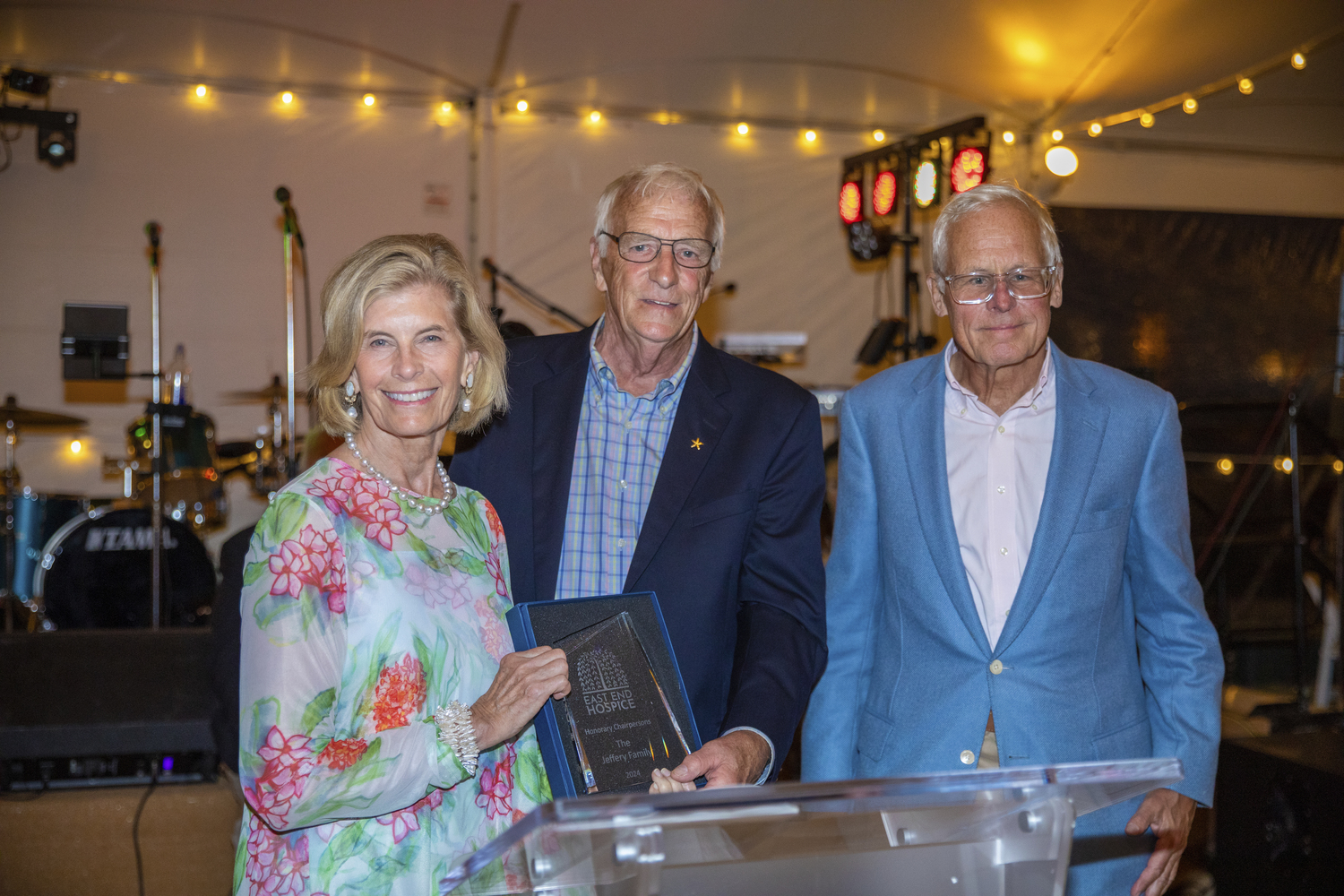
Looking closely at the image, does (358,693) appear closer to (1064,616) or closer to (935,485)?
(935,485)

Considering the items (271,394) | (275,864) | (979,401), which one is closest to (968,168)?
(271,394)

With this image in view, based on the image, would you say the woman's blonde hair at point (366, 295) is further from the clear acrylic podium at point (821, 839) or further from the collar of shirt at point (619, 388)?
the clear acrylic podium at point (821, 839)

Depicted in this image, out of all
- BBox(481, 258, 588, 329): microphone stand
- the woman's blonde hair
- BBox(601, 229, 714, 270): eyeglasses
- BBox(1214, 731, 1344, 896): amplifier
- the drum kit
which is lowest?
BBox(1214, 731, 1344, 896): amplifier

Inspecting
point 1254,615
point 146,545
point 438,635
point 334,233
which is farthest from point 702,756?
point 334,233

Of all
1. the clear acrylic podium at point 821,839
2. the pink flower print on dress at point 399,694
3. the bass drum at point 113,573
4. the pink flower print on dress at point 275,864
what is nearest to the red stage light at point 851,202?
the bass drum at point 113,573

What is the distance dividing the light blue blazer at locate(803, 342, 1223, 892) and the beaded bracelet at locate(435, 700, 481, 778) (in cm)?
90

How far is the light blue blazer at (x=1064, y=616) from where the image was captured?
2.09 m

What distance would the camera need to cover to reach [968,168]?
22.6ft

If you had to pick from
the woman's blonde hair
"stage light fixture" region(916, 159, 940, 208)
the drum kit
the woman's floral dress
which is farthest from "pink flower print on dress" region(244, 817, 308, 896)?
"stage light fixture" region(916, 159, 940, 208)

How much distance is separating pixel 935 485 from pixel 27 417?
6.99 m

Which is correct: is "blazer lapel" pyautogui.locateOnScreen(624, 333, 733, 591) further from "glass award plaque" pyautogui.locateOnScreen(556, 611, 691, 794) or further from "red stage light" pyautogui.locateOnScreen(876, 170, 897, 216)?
"red stage light" pyautogui.locateOnScreen(876, 170, 897, 216)

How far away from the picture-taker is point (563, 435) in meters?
2.31

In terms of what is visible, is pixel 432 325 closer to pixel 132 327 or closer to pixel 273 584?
pixel 273 584

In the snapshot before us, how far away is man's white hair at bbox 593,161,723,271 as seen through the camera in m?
2.32
